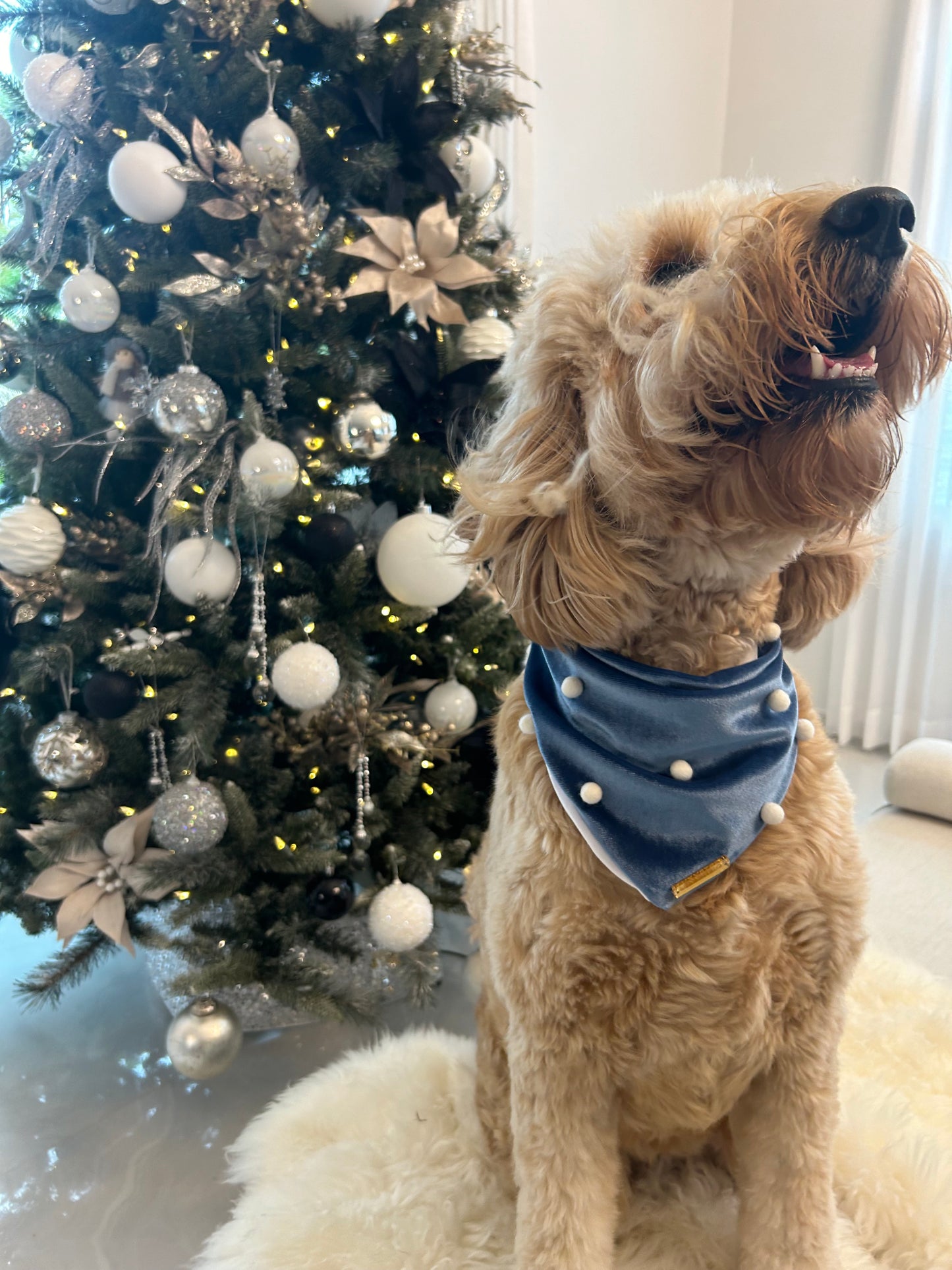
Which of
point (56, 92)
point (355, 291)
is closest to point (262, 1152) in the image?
point (355, 291)

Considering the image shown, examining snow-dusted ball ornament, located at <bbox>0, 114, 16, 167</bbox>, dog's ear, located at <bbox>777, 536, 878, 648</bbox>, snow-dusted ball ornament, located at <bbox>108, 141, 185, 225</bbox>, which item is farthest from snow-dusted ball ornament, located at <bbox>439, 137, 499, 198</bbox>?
dog's ear, located at <bbox>777, 536, 878, 648</bbox>

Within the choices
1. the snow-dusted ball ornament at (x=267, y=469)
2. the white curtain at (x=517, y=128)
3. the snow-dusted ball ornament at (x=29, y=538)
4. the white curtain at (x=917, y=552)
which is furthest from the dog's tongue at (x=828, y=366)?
the white curtain at (x=917, y=552)

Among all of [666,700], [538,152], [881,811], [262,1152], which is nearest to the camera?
[666,700]

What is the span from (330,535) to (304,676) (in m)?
0.24

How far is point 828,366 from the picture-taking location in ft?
2.17

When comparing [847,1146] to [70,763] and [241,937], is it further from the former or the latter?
[70,763]

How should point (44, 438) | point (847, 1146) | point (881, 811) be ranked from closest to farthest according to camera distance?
point (847, 1146)
point (44, 438)
point (881, 811)

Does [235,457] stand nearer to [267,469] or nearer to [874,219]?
[267,469]

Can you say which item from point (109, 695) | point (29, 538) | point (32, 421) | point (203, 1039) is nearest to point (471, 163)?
point (32, 421)

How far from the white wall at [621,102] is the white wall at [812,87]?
9 centimetres

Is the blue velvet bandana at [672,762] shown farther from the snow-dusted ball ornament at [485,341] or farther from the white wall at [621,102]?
the white wall at [621,102]

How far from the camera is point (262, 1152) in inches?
49.5

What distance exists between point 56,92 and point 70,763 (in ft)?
3.42

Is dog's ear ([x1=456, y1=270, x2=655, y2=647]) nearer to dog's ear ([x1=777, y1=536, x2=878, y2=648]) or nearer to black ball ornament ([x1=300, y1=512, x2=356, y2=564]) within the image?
dog's ear ([x1=777, y1=536, x2=878, y2=648])
